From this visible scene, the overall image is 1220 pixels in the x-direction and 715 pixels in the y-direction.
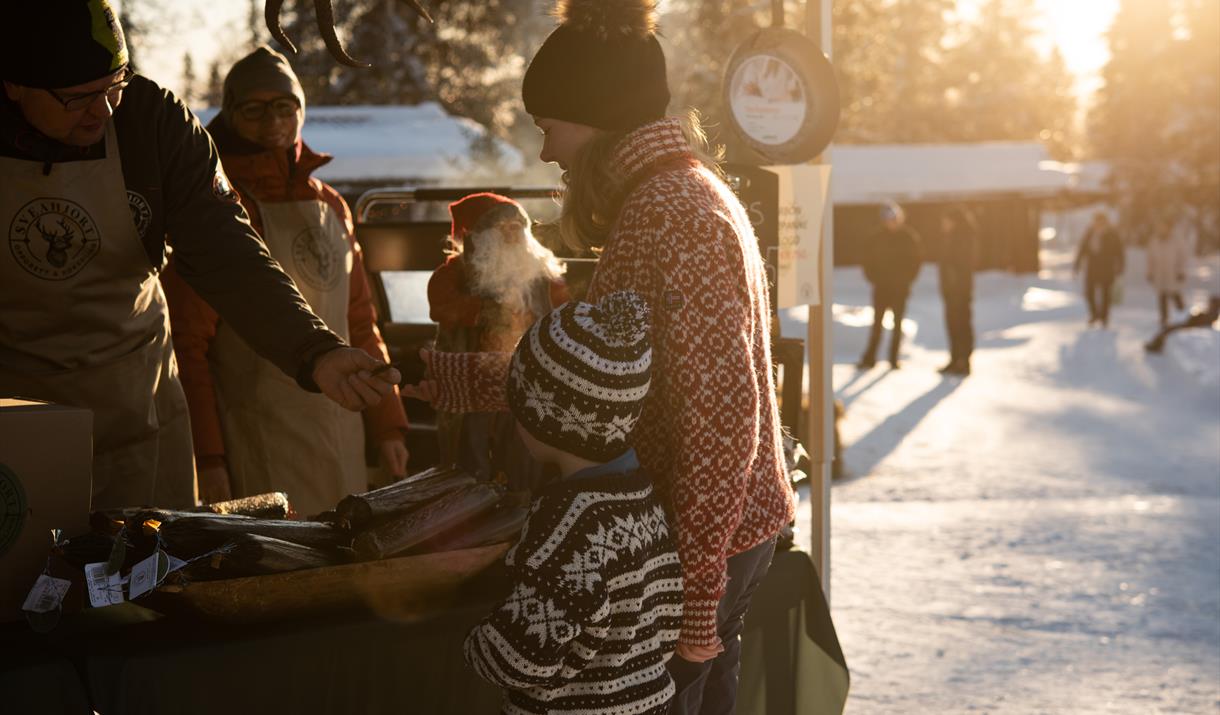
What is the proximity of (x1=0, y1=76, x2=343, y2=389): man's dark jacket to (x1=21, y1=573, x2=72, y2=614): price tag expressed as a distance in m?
0.72

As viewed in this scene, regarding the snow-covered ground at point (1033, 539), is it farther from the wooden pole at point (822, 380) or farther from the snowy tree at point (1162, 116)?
the snowy tree at point (1162, 116)

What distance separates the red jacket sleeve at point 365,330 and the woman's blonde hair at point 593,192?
210 centimetres

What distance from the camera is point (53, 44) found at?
269 cm

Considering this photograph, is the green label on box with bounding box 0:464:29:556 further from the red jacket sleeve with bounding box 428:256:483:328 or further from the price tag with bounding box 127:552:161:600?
the red jacket sleeve with bounding box 428:256:483:328

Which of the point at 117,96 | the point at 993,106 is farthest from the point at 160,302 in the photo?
the point at 993,106

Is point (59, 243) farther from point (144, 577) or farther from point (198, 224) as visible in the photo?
point (144, 577)

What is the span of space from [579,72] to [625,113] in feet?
0.37

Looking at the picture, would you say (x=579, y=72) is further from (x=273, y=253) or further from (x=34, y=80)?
(x=273, y=253)

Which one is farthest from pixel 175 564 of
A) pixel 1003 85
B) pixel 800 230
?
pixel 1003 85

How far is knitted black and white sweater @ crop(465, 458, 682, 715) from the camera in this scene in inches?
88.0

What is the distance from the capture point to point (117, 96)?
113 inches

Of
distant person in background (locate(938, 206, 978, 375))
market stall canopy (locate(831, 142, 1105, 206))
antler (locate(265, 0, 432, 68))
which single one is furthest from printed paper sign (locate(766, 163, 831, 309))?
market stall canopy (locate(831, 142, 1105, 206))

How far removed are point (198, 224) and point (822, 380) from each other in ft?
8.77

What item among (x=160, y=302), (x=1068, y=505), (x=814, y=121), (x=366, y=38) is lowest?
(x=1068, y=505)
